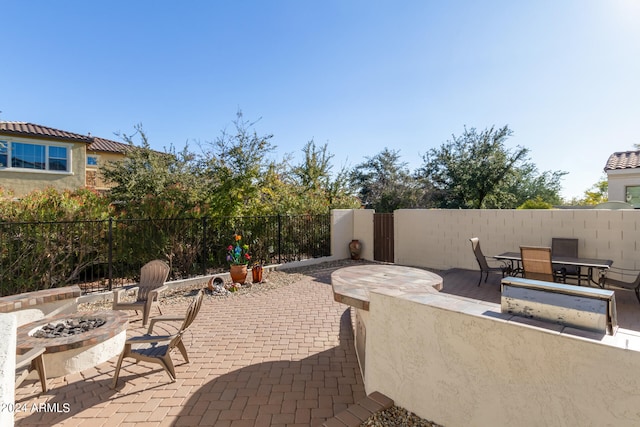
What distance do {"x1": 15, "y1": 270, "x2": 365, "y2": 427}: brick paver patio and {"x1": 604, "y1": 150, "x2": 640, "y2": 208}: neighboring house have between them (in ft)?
46.7

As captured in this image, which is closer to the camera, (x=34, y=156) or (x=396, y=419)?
(x=396, y=419)

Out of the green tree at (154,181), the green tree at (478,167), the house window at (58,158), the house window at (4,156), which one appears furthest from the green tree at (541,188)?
the house window at (4,156)

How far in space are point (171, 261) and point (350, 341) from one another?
556 cm

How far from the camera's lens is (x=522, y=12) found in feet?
22.3

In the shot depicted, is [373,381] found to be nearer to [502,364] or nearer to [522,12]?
[502,364]

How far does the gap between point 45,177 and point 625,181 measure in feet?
86.1

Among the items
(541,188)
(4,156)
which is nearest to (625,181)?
(541,188)

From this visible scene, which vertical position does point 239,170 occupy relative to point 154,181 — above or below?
above

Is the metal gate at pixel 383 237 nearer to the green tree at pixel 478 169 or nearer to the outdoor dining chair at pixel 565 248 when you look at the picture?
the outdoor dining chair at pixel 565 248

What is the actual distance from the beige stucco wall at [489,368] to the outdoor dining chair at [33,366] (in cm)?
312

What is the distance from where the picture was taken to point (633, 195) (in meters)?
12.2

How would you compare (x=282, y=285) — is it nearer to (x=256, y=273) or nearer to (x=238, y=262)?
(x=256, y=273)

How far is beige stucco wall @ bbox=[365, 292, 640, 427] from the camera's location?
5.22 ft

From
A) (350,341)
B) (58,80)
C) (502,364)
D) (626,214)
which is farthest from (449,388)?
(58,80)
